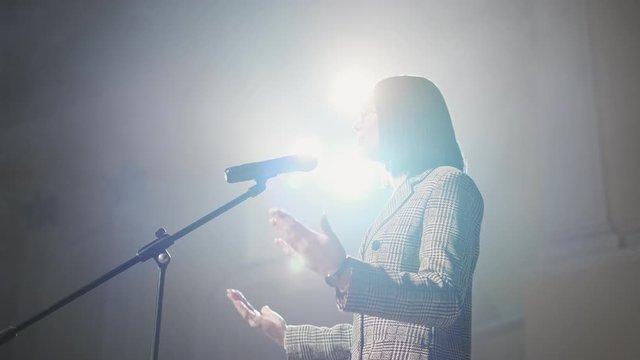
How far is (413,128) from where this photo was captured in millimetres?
1832

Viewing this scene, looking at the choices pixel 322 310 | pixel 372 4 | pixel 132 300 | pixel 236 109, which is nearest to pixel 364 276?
pixel 322 310

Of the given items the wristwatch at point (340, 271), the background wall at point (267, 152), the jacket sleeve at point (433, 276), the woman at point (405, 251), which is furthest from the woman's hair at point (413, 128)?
the background wall at point (267, 152)

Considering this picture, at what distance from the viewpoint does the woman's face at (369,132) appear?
1.90 metres

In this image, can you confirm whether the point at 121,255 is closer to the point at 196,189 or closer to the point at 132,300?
the point at 132,300

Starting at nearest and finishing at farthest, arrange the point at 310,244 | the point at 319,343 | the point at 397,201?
the point at 310,244
the point at 397,201
the point at 319,343

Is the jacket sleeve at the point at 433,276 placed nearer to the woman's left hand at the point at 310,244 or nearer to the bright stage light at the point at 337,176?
the woman's left hand at the point at 310,244

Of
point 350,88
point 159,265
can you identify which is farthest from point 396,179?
point 350,88

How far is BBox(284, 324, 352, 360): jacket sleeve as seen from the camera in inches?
76.1

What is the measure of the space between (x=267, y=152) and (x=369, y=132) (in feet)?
9.17

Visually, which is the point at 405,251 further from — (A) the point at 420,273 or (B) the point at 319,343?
(B) the point at 319,343

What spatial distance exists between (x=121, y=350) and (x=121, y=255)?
809 mm

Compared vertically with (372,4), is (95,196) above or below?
below

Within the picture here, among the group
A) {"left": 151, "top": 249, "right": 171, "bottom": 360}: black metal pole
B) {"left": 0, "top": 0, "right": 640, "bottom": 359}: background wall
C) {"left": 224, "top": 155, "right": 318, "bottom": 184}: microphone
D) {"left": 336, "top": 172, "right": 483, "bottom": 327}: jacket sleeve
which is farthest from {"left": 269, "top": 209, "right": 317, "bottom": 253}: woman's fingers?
{"left": 0, "top": 0, "right": 640, "bottom": 359}: background wall

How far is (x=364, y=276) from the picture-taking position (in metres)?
1.33
